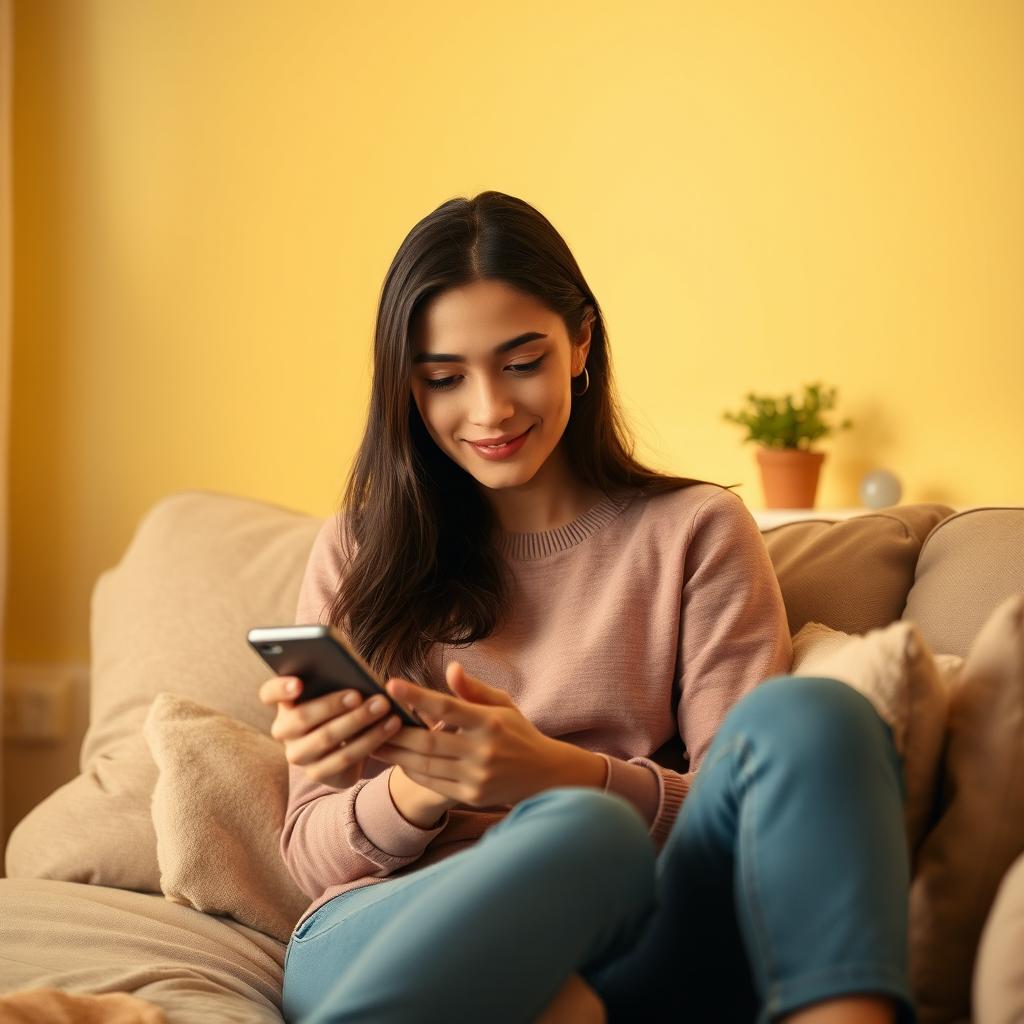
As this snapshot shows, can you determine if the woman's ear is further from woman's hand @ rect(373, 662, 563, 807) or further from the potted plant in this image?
the potted plant

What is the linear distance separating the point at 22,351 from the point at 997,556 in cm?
224

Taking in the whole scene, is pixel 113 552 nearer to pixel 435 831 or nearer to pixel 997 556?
pixel 435 831

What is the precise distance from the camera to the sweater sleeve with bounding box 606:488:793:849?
1.45 meters

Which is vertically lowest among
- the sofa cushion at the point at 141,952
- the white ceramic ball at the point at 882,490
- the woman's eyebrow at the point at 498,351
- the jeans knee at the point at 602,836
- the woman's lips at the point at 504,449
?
the sofa cushion at the point at 141,952

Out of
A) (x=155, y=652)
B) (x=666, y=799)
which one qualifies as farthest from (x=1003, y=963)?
(x=155, y=652)

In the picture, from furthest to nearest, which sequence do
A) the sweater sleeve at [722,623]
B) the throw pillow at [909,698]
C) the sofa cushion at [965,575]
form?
the sofa cushion at [965,575]
the sweater sleeve at [722,623]
the throw pillow at [909,698]

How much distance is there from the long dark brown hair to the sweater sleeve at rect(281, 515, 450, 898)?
9 cm

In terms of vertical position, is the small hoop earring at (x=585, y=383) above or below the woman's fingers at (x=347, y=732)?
above

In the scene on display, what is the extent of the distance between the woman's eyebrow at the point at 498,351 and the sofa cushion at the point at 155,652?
1.89 feet

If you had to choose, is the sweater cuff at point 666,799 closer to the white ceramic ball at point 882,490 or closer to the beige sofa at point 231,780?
the beige sofa at point 231,780

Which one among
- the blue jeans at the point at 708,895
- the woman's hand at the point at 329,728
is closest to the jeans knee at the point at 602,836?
the blue jeans at the point at 708,895

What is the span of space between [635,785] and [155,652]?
0.89m

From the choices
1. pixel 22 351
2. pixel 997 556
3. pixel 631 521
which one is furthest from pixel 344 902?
pixel 22 351

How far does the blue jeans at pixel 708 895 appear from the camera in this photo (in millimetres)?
912
